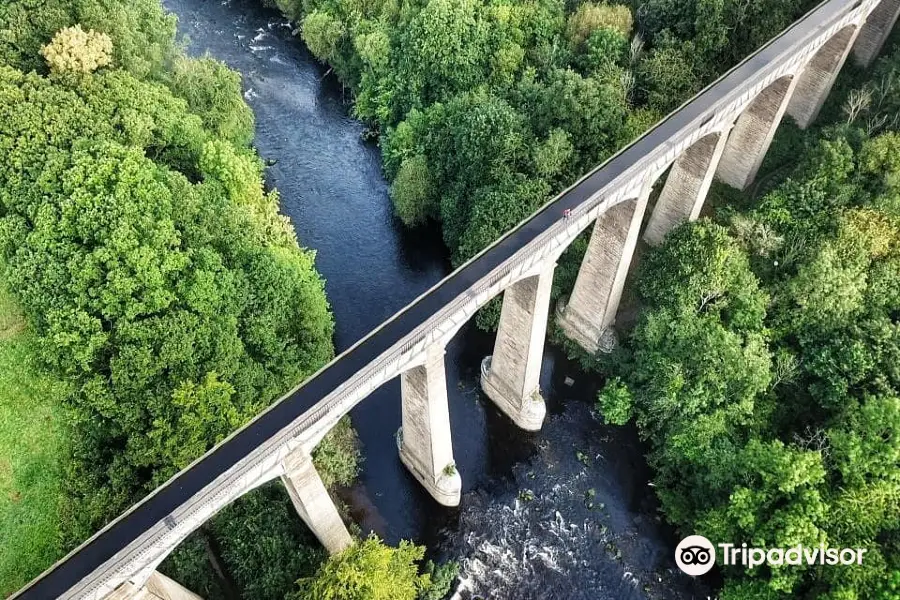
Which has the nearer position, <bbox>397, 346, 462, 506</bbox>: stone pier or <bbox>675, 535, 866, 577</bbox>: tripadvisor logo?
<bbox>675, 535, 866, 577</bbox>: tripadvisor logo

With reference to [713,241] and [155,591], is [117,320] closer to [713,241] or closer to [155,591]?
[155,591]

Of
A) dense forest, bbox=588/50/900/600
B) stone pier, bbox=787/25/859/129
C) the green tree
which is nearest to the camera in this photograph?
the green tree

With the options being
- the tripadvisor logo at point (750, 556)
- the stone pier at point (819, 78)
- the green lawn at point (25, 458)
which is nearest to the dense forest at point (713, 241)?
the tripadvisor logo at point (750, 556)

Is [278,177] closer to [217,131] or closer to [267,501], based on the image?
[217,131]

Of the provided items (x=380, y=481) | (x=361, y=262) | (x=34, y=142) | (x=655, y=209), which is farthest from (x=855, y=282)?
(x=34, y=142)

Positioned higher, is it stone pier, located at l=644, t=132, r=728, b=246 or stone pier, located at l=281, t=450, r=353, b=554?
stone pier, located at l=644, t=132, r=728, b=246

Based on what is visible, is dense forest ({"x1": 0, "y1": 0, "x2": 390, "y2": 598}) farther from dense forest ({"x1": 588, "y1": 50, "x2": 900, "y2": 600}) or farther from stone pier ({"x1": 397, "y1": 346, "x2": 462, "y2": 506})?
dense forest ({"x1": 588, "y1": 50, "x2": 900, "y2": 600})

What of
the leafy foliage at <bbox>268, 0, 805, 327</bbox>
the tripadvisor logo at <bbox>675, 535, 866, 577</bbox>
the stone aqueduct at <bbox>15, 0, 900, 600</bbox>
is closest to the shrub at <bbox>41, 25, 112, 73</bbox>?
the leafy foliage at <bbox>268, 0, 805, 327</bbox>
